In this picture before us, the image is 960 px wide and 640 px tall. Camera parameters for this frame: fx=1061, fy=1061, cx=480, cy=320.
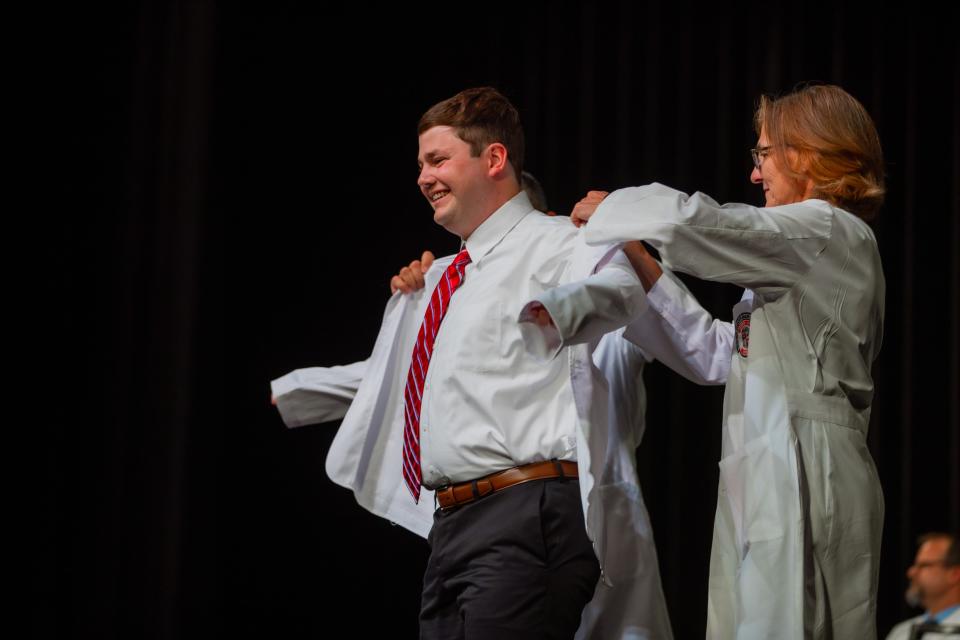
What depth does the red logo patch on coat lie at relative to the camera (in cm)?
174

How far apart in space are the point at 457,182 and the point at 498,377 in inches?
17.4

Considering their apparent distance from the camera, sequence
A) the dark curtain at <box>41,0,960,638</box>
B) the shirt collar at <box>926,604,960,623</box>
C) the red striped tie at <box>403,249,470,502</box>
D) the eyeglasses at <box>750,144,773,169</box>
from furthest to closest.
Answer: the dark curtain at <box>41,0,960,638</box> < the red striped tie at <box>403,249,470,502</box> < the shirt collar at <box>926,604,960,623</box> < the eyeglasses at <box>750,144,773,169</box>

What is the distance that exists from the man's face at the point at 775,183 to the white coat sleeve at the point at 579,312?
340mm

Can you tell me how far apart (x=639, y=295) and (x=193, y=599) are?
205cm

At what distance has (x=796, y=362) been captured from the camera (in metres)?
1.67

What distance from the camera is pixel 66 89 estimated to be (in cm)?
316

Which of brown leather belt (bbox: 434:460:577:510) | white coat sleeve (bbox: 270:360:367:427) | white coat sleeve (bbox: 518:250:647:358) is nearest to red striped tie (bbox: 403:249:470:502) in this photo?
brown leather belt (bbox: 434:460:577:510)

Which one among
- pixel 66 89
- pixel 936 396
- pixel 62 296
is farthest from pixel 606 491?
pixel 66 89

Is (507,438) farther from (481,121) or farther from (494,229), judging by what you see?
(481,121)

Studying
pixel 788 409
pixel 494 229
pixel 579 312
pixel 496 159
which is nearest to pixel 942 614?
pixel 788 409

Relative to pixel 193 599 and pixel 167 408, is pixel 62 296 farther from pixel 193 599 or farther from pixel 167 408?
pixel 193 599

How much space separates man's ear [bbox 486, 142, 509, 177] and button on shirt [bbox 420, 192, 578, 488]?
0.13 meters

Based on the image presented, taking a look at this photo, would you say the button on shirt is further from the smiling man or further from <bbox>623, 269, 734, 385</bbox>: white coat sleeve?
<bbox>623, 269, 734, 385</bbox>: white coat sleeve

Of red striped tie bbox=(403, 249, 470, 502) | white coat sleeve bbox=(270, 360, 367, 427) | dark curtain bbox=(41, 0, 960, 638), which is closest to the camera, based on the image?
red striped tie bbox=(403, 249, 470, 502)
